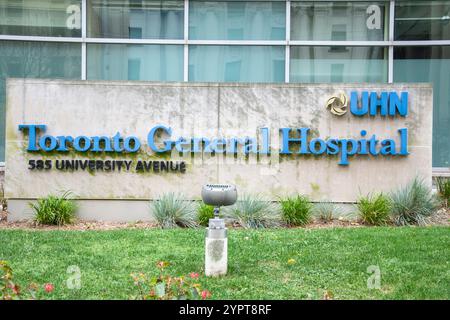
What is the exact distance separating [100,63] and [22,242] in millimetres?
6774


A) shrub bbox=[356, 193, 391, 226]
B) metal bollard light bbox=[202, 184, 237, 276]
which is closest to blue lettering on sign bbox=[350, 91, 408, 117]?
shrub bbox=[356, 193, 391, 226]

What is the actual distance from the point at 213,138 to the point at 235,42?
396 centimetres

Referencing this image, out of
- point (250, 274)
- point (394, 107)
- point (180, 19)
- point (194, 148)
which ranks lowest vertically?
point (250, 274)

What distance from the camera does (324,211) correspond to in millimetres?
10836

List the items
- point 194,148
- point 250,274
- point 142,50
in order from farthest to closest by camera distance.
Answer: point 142,50 → point 194,148 → point 250,274

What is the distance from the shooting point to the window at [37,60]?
14234 mm

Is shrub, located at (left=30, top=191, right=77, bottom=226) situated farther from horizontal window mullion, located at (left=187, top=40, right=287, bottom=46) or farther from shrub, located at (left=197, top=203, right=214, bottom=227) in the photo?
horizontal window mullion, located at (left=187, top=40, right=287, bottom=46)

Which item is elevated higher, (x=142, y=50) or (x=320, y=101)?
(x=142, y=50)

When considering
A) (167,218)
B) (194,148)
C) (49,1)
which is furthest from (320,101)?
(49,1)

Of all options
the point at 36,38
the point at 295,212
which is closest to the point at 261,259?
the point at 295,212

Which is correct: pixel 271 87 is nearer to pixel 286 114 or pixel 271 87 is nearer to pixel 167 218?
pixel 286 114

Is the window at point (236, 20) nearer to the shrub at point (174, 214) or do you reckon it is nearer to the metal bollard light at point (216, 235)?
the shrub at point (174, 214)

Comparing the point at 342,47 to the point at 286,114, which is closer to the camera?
the point at 286,114

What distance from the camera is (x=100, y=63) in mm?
14328
